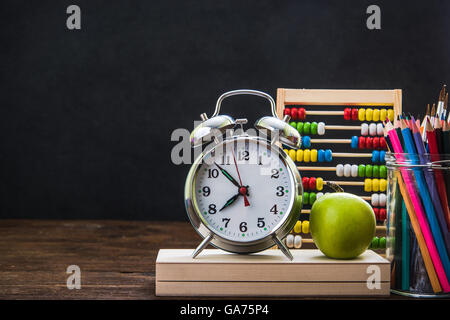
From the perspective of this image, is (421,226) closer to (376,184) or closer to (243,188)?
(243,188)

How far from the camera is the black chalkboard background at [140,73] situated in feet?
10.9

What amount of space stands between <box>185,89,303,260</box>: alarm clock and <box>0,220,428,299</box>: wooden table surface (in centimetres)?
23

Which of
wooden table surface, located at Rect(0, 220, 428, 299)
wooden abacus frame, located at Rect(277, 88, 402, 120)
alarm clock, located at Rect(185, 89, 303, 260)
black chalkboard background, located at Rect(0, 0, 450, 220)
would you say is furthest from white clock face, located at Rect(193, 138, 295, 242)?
black chalkboard background, located at Rect(0, 0, 450, 220)

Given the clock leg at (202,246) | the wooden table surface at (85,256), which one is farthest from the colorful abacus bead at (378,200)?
the clock leg at (202,246)

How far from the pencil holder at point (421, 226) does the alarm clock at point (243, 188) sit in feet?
0.79

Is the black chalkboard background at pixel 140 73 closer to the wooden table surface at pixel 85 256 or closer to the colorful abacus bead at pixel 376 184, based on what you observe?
the wooden table surface at pixel 85 256

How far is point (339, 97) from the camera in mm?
1891

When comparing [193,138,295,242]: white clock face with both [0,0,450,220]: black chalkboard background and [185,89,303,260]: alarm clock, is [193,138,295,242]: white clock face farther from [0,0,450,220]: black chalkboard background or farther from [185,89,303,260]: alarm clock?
[0,0,450,220]: black chalkboard background

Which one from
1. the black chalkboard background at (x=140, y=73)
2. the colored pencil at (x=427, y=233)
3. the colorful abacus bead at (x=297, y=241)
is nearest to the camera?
the colored pencil at (x=427, y=233)

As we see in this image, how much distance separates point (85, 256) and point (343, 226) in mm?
950

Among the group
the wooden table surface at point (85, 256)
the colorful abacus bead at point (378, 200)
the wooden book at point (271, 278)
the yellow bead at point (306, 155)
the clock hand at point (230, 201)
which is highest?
the yellow bead at point (306, 155)

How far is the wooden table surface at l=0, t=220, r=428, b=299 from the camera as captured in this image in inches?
47.8
